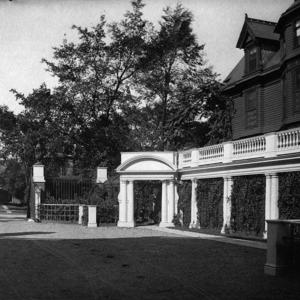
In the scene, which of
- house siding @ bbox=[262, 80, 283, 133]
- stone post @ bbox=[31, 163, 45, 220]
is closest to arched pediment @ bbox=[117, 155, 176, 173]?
house siding @ bbox=[262, 80, 283, 133]

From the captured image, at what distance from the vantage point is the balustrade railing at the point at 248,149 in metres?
19.1

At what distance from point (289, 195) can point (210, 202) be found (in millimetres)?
6016

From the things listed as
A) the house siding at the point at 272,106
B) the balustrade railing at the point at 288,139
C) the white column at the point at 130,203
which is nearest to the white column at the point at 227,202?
the balustrade railing at the point at 288,139

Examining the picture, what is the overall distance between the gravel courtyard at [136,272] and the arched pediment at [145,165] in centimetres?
1046

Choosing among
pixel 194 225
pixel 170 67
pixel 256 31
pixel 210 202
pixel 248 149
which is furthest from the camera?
pixel 170 67

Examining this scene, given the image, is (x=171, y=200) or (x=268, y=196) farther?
(x=171, y=200)

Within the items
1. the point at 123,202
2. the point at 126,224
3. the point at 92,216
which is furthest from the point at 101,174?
the point at 126,224

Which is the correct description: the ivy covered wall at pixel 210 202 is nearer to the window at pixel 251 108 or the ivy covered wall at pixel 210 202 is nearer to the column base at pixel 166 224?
the column base at pixel 166 224

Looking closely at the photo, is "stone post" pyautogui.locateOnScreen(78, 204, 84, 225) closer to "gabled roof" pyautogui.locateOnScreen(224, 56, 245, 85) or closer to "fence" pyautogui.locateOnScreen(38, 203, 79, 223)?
"fence" pyautogui.locateOnScreen(38, 203, 79, 223)

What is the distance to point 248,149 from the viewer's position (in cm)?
2177

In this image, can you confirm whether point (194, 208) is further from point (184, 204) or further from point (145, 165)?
point (145, 165)

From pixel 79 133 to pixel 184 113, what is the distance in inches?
359

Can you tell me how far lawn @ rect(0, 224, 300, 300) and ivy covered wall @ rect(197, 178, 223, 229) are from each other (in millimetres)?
6349

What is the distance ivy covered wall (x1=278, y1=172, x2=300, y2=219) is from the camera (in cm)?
1886
